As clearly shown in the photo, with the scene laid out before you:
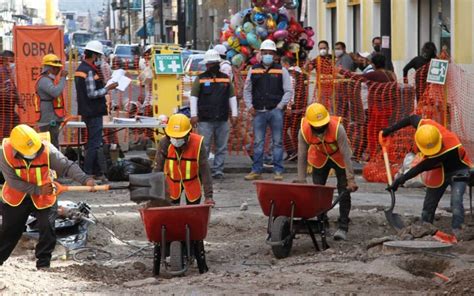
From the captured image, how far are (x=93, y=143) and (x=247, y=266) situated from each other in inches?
243

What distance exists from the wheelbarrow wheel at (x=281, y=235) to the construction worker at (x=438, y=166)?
1.29m

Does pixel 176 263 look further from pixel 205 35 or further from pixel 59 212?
pixel 205 35

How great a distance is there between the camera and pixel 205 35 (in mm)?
66375

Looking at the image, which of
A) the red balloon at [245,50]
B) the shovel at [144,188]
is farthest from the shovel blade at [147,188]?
the red balloon at [245,50]

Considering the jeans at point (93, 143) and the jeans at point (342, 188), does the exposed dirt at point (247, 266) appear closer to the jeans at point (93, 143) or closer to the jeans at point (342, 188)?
the jeans at point (342, 188)

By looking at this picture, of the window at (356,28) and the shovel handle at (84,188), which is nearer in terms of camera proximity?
the shovel handle at (84,188)

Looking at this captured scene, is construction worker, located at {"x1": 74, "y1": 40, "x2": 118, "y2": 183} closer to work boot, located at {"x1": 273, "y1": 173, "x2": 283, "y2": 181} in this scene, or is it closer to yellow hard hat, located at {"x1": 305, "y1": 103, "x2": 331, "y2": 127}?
work boot, located at {"x1": 273, "y1": 173, "x2": 283, "y2": 181}

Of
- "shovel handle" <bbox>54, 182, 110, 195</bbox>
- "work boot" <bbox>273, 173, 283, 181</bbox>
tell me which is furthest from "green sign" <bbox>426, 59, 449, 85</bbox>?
"shovel handle" <bbox>54, 182, 110, 195</bbox>

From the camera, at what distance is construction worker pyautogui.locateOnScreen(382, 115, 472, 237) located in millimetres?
11866

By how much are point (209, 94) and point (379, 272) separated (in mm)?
7567

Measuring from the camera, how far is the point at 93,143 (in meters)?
17.0

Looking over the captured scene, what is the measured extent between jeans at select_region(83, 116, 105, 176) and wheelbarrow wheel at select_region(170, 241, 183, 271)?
6.42 meters

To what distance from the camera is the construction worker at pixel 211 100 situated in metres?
17.2

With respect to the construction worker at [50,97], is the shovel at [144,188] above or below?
below
